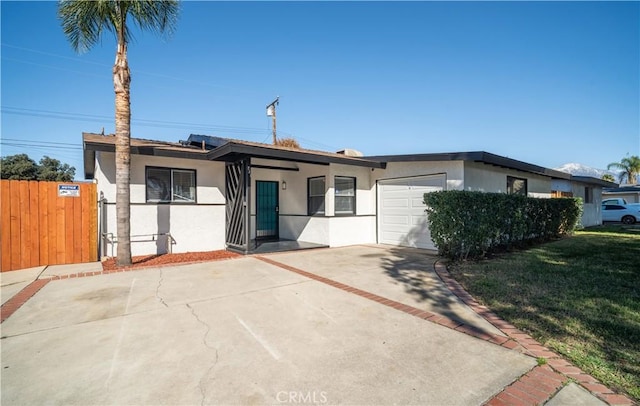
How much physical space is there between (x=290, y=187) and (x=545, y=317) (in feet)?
29.5

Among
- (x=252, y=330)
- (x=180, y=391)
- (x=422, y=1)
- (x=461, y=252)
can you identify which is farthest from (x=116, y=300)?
(x=422, y=1)

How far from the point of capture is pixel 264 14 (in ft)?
34.9

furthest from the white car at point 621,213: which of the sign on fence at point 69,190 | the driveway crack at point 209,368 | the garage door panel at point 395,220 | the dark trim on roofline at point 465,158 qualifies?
the sign on fence at point 69,190

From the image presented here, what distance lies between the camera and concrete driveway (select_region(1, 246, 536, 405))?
2.39m

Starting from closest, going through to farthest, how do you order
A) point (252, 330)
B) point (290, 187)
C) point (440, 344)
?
point (440, 344)
point (252, 330)
point (290, 187)

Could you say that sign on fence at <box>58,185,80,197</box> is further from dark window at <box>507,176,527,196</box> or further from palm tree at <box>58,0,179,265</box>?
dark window at <box>507,176,527,196</box>

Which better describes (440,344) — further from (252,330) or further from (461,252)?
(461,252)

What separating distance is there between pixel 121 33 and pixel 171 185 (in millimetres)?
3831

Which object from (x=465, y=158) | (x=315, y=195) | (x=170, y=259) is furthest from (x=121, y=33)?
(x=465, y=158)

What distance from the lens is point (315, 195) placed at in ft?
35.4

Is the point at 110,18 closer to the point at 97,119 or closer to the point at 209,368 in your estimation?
the point at 209,368

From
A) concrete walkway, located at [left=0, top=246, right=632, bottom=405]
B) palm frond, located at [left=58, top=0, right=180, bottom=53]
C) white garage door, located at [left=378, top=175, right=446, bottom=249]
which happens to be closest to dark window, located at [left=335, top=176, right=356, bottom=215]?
white garage door, located at [left=378, top=175, right=446, bottom=249]

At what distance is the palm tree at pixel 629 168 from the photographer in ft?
116

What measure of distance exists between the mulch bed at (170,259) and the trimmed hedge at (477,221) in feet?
17.6
